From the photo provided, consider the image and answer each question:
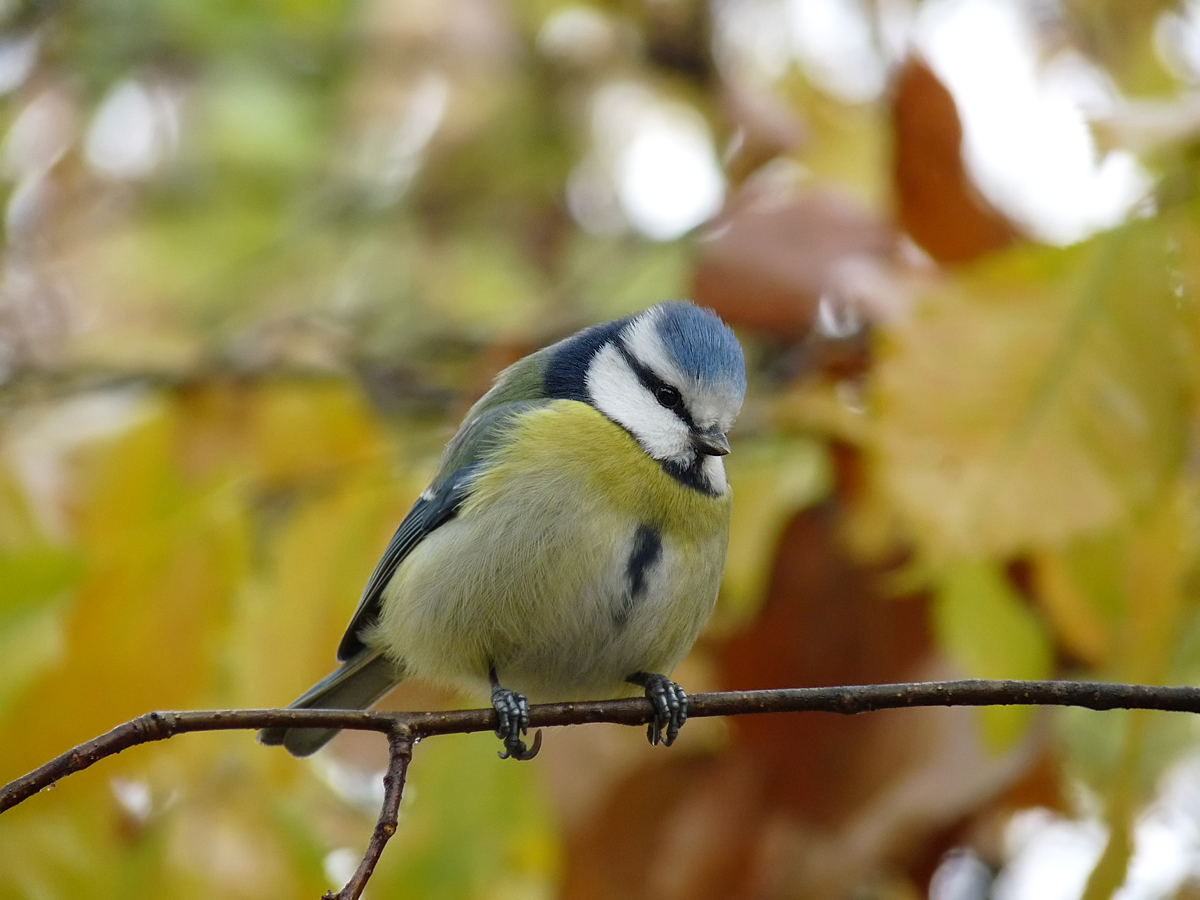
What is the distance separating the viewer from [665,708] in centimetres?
199

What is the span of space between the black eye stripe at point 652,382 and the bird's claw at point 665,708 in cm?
43

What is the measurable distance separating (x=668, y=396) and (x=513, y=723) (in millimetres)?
661

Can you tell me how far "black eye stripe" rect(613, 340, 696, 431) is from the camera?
7.25 feet

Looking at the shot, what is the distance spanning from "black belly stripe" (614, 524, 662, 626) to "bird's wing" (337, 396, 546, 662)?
0.31m

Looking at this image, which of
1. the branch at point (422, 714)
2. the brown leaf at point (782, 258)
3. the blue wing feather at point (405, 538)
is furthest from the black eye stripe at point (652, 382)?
the branch at point (422, 714)

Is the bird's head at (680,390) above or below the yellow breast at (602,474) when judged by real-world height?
above

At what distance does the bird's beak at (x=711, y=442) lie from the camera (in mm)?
2133

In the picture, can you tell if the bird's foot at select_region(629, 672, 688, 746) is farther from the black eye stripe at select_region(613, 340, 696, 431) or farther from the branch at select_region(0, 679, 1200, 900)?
the branch at select_region(0, 679, 1200, 900)

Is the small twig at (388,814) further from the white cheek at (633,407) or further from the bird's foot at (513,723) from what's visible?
the white cheek at (633,407)

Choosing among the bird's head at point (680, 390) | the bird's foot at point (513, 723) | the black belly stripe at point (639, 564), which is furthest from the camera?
the bird's head at point (680, 390)

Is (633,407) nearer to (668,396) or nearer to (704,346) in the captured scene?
(668,396)

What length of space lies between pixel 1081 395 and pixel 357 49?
308 cm

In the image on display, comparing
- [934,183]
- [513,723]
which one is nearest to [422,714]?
[513,723]

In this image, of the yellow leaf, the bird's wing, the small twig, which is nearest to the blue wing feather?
the bird's wing
